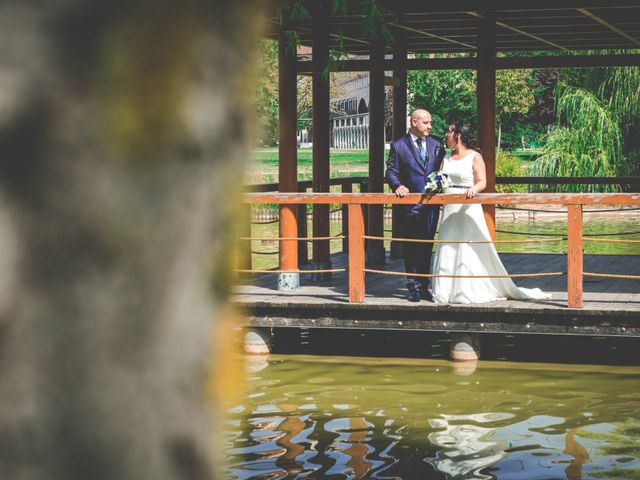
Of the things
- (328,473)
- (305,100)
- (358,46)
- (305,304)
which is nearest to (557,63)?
(305,304)

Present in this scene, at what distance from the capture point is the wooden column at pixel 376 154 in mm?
15180

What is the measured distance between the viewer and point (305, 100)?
64.3 m

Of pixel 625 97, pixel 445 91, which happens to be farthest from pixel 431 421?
pixel 445 91

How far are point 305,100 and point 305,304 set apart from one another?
175 feet

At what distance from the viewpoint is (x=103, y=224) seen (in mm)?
1062

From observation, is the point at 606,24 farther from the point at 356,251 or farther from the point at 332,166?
the point at 332,166

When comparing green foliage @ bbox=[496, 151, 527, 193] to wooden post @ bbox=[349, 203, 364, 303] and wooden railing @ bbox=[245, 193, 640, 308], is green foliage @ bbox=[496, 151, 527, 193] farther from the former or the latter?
wooden post @ bbox=[349, 203, 364, 303]

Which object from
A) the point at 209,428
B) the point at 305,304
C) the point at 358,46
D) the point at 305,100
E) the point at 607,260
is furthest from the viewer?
the point at 305,100

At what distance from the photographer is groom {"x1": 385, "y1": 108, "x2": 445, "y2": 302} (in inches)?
450

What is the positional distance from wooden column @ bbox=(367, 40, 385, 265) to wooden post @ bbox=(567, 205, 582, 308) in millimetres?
4650

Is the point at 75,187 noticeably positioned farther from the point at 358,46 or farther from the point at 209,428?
the point at 358,46

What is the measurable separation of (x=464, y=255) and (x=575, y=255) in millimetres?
1144

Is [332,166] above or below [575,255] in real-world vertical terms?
above

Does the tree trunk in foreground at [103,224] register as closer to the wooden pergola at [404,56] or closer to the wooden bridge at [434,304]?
the wooden bridge at [434,304]
